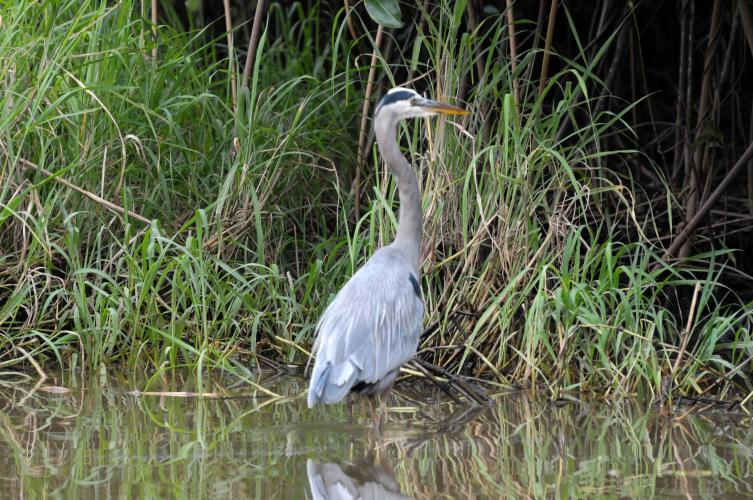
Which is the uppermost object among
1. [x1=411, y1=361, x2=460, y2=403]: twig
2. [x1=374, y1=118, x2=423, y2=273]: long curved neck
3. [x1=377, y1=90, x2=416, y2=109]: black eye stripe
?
[x1=377, y1=90, x2=416, y2=109]: black eye stripe

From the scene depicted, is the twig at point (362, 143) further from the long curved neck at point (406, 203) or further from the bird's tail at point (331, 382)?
the bird's tail at point (331, 382)

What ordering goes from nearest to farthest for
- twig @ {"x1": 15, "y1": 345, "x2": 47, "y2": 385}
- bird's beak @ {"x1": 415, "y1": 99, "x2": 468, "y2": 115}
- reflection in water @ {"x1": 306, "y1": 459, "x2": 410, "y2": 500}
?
reflection in water @ {"x1": 306, "y1": 459, "x2": 410, "y2": 500} < bird's beak @ {"x1": 415, "y1": 99, "x2": 468, "y2": 115} < twig @ {"x1": 15, "y1": 345, "x2": 47, "y2": 385}

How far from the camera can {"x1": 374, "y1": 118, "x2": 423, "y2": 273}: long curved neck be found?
14.6 ft

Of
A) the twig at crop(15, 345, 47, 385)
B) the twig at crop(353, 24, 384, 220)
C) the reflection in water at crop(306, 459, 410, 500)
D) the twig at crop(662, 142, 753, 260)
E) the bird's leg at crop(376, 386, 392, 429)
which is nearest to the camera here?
the reflection in water at crop(306, 459, 410, 500)

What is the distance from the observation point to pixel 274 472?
11.3ft

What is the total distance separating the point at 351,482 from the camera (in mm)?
3395

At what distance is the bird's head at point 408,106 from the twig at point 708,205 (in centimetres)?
127

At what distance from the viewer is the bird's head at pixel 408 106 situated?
14.9 ft

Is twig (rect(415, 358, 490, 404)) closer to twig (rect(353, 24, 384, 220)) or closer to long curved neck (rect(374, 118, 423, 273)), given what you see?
long curved neck (rect(374, 118, 423, 273))

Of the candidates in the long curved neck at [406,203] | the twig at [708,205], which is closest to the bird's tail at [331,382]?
the long curved neck at [406,203]

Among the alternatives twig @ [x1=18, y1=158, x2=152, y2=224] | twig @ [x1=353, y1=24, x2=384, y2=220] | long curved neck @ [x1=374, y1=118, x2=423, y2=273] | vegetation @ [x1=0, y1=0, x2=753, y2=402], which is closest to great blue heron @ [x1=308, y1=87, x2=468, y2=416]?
long curved neck @ [x1=374, y1=118, x2=423, y2=273]

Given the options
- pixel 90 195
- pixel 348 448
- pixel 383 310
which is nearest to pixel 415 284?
pixel 383 310

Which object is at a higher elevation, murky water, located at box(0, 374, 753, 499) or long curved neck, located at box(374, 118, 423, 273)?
long curved neck, located at box(374, 118, 423, 273)

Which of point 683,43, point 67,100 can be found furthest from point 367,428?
point 683,43
